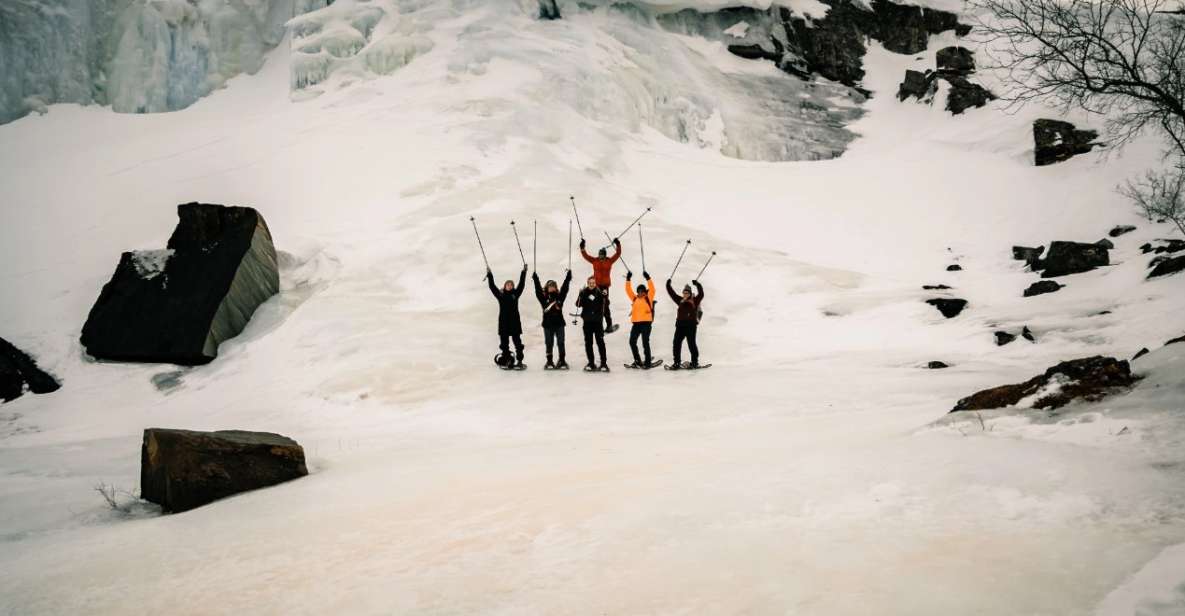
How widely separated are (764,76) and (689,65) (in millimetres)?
5375

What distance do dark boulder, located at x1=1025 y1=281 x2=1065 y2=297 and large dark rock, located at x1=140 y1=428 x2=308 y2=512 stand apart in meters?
17.2

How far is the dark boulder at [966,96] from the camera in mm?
36775

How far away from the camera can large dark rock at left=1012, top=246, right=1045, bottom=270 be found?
2277 centimetres

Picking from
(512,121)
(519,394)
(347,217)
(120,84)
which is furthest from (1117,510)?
(120,84)

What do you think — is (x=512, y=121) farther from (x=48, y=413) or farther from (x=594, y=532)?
(x=594, y=532)

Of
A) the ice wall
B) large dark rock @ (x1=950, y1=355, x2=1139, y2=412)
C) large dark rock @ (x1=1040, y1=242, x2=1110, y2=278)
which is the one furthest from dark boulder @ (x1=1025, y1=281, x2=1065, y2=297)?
the ice wall

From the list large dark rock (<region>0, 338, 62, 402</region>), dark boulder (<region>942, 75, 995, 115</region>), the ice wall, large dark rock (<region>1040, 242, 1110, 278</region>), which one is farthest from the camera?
dark boulder (<region>942, 75, 995, 115</region>)

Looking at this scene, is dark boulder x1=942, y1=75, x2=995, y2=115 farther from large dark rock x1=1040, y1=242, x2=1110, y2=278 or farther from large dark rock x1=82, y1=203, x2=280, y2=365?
large dark rock x1=82, y1=203, x2=280, y2=365

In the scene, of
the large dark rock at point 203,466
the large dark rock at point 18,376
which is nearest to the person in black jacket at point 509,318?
the large dark rock at point 203,466

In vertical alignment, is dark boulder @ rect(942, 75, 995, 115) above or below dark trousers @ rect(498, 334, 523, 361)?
above

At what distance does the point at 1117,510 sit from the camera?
3588mm

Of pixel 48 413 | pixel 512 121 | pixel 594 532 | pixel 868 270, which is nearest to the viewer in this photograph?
pixel 594 532

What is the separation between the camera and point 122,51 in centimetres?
3316

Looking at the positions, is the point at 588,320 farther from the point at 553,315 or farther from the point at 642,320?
the point at 642,320
